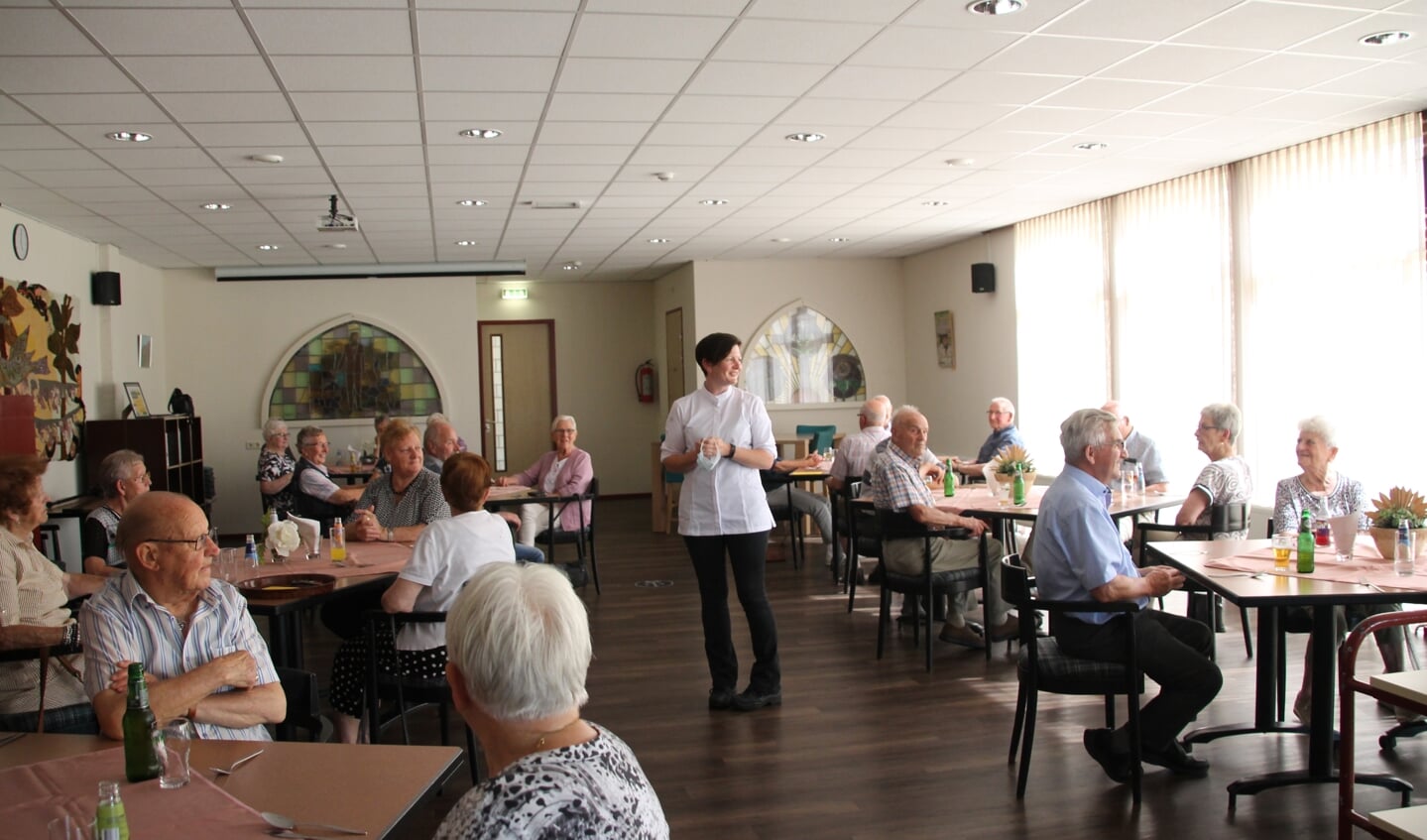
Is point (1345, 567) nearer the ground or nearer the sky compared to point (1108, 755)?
nearer the sky

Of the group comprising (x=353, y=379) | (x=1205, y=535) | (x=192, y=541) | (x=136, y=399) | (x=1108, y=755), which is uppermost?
(x=353, y=379)

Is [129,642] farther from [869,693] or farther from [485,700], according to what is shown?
[869,693]

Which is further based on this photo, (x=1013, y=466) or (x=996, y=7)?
(x=1013, y=466)

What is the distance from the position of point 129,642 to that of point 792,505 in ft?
22.7

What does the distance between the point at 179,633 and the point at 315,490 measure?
188 inches

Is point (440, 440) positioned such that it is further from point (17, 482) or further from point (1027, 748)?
point (1027, 748)

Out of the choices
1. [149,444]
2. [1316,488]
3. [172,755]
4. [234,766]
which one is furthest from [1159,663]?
[149,444]

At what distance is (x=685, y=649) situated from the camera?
6375 mm

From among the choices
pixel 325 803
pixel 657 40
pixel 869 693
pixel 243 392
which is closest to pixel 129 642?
pixel 325 803

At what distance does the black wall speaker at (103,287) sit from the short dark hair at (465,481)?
24.2ft

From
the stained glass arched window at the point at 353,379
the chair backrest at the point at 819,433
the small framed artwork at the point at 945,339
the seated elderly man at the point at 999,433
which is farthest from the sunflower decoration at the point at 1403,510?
the stained glass arched window at the point at 353,379

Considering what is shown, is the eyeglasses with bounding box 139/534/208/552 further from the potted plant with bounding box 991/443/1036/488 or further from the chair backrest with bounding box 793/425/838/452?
the chair backrest with bounding box 793/425/838/452

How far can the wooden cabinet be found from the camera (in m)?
9.50

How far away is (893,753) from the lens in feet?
14.8
